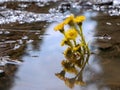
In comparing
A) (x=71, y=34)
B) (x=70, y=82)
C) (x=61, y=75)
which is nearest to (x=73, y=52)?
(x=71, y=34)

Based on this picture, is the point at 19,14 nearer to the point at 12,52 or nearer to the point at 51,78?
the point at 12,52

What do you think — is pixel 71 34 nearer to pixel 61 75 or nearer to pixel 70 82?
pixel 61 75

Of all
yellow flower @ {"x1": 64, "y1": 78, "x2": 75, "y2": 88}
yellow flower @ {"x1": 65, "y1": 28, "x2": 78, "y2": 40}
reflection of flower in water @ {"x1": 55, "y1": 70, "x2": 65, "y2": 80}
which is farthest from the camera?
yellow flower @ {"x1": 65, "y1": 28, "x2": 78, "y2": 40}

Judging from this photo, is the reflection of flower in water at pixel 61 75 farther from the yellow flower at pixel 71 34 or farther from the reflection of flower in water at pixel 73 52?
the yellow flower at pixel 71 34

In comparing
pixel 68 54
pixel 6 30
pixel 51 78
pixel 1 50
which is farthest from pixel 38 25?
pixel 51 78

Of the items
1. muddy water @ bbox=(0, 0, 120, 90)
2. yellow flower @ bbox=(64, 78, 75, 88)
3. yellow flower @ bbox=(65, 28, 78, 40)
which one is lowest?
muddy water @ bbox=(0, 0, 120, 90)

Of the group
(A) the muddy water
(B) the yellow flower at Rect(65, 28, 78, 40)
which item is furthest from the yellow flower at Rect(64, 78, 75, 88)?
(B) the yellow flower at Rect(65, 28, 78, 40)

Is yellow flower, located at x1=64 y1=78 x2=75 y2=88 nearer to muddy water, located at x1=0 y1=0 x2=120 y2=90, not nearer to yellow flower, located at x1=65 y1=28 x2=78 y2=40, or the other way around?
muddy water, located at x1=0 y1=0 x2=120 y2=90

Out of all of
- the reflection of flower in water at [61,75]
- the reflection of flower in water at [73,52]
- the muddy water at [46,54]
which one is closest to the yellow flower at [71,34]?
the reflection of flower in water at [73,52]
